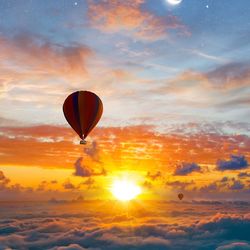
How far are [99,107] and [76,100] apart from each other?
18.5ft

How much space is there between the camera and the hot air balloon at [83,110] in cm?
9662

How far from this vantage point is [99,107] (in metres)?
97.9

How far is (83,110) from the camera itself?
97.1m

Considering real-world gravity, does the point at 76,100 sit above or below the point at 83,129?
above

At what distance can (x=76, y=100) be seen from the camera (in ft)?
321

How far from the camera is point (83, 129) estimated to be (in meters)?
95.3

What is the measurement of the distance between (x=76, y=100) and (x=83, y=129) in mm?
7460

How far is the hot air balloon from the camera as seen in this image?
96.6 metres

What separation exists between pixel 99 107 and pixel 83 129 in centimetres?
674
